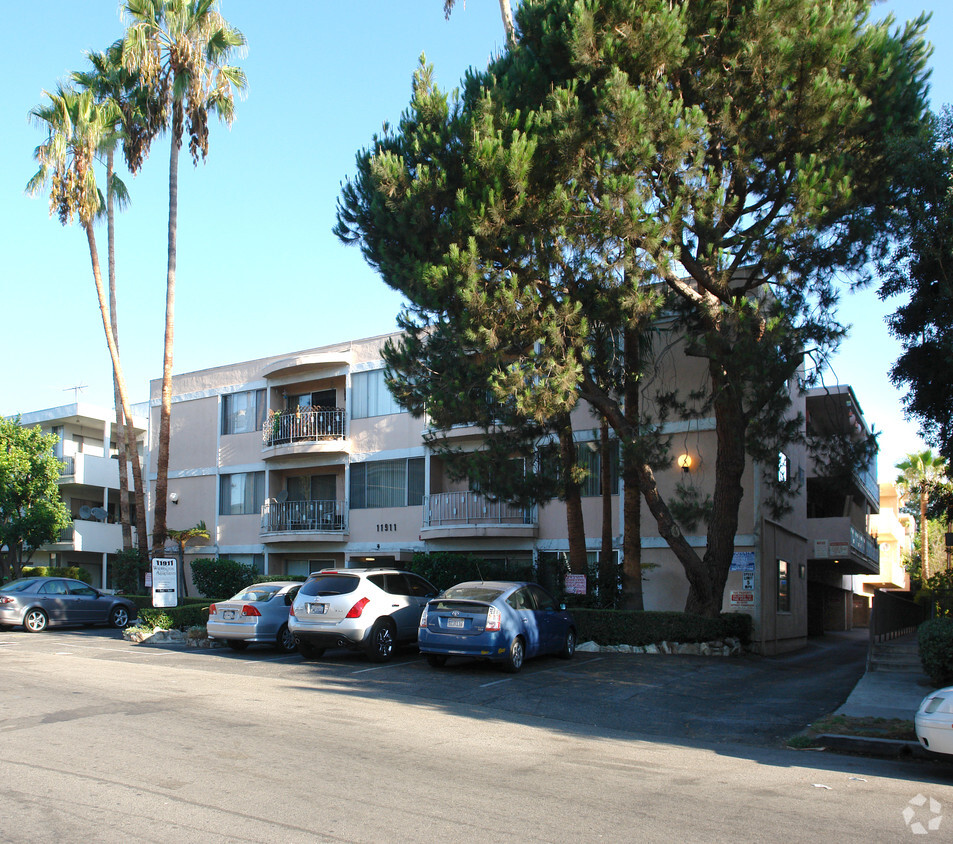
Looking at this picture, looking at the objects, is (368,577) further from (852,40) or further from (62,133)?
(62,133)

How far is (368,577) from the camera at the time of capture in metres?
15.5

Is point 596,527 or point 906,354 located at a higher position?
point 906,354

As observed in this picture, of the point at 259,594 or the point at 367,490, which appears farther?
the point at 367,490

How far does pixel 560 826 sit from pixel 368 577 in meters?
10.0

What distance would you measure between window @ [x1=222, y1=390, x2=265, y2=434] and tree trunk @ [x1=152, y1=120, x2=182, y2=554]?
3846 mm

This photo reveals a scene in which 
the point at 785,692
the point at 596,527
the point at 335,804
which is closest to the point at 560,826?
the point at 335,804

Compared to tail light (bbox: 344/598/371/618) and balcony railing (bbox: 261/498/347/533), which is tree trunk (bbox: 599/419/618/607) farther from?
balcony railing (bbox: 261/498/347/533)

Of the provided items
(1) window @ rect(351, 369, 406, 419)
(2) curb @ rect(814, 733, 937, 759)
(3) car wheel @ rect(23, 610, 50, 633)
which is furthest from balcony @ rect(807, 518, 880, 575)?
(3) car wheel @ rect(23, 610, 50, 633)

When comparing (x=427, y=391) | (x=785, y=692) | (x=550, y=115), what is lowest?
(x=785, y=692)

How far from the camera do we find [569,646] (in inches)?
657

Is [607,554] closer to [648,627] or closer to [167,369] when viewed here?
[648,627]

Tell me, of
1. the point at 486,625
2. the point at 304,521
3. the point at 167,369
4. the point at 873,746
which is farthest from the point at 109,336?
the point at 873,746

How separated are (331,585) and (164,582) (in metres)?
7.59

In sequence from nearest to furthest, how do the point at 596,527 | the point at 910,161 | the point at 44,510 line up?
the point at 910,161 → the point at 596,527 → the point at 44,510
